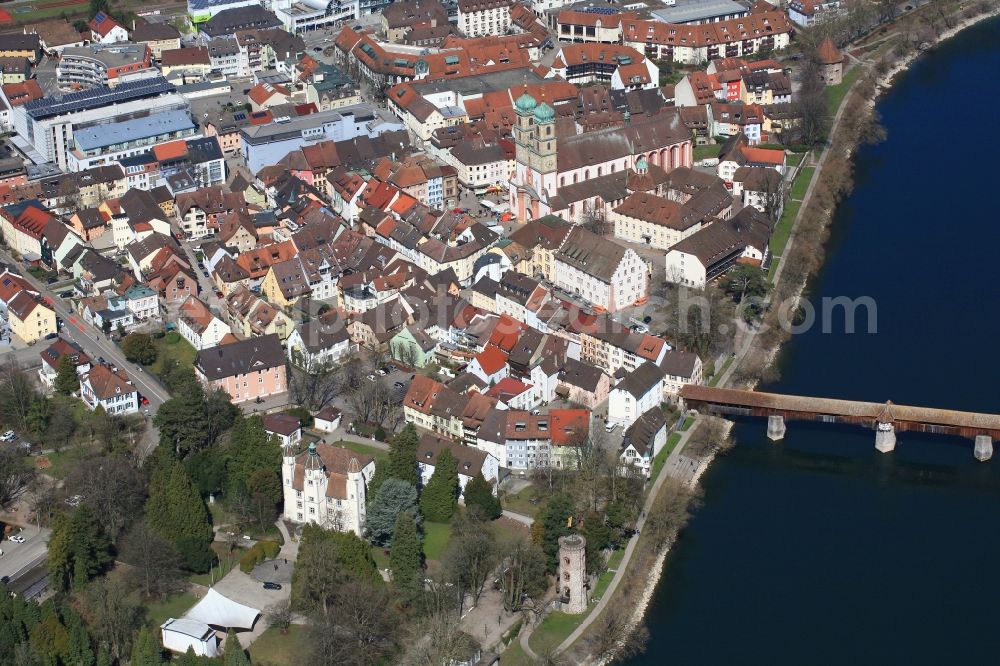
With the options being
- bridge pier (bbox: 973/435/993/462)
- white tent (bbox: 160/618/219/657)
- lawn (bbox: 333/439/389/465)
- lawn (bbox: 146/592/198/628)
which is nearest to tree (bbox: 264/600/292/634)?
white tent (bbox: 160/618/219/657)

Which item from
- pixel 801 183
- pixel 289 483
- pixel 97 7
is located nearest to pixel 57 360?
pixel 289 483

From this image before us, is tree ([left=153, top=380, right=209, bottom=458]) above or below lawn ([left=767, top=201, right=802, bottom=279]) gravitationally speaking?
above

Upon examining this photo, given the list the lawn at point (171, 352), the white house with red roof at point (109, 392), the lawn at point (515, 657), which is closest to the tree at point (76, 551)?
the white house with red roof at point (109, 392)

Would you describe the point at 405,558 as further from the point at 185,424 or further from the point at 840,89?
the point at 840,89

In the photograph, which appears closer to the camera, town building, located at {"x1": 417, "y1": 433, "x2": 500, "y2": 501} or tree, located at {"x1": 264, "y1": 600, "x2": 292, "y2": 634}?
tree, located at {"x1": 264, "y1": 600, "x2": 292, "y2": 634}

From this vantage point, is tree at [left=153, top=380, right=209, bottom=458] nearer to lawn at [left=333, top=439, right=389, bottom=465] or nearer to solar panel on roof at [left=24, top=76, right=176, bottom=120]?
lawn at [left=333, top=439, right=389, bottom=465]
